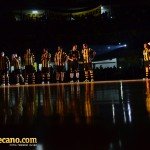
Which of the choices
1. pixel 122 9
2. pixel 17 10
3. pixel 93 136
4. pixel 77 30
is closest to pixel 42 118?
pixel 93 136

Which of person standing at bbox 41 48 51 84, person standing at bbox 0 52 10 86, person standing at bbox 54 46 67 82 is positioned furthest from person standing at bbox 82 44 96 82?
person standing at bbox 0 52 10 86

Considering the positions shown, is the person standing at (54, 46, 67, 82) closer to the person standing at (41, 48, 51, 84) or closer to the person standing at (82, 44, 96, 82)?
the person standing at (41, 48, 51, 84)

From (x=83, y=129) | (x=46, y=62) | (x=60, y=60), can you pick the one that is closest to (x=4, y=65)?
(x=46, y=62)

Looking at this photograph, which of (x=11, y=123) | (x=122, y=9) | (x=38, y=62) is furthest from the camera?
(x=122, y=9)

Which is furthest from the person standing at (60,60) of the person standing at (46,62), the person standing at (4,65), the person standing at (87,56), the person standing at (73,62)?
the person standing at (4,65)

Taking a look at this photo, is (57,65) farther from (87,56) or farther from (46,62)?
(87,56)

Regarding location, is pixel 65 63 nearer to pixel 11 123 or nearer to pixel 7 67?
pixel 7 67

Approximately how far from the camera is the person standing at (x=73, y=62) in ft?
53.2

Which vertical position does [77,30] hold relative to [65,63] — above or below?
above

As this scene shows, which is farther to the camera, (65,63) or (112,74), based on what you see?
(112,74)

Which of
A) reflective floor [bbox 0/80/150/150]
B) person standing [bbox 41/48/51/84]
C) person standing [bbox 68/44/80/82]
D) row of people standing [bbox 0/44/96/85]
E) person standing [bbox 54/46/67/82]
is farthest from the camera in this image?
person standing [bbox 41/48/51/84]

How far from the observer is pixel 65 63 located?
17.5 meters

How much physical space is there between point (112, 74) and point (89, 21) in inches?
398

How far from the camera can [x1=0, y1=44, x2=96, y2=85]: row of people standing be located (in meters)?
16.3
